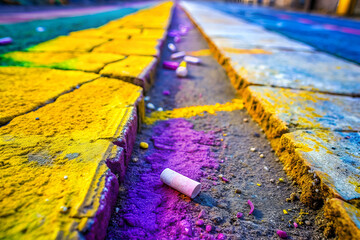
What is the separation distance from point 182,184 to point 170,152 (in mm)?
259

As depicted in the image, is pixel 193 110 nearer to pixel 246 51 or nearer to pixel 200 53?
pixel 246 51

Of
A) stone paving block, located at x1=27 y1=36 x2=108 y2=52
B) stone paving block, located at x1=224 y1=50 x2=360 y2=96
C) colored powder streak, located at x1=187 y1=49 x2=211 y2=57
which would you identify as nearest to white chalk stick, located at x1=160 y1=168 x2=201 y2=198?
stone paving block, located at x1=224 y1=50 x2=360 y2=96

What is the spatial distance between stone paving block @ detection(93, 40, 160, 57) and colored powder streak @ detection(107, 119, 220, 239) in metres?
1.04

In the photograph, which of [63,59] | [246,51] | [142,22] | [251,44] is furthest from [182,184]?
[142,22]

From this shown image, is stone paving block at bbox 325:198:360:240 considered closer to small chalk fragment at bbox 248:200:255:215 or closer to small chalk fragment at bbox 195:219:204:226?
small chalk fragment at bbox 248:200:255:215

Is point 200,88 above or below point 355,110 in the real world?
below

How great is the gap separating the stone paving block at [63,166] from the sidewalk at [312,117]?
0.65 metres

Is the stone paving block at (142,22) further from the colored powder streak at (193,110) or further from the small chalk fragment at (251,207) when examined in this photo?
the small chalk fragment at (251,207)

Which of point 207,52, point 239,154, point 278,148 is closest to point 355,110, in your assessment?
point 278,148

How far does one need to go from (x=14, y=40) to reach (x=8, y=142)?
2146 mm

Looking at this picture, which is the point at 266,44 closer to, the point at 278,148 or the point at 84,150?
the point at 278,148

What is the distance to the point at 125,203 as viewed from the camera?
72cm

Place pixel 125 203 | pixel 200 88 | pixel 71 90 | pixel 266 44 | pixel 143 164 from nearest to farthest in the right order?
pixel 125 203, pixel 143 164, pixel 71 90, pixel 200 88, pixel 266 44

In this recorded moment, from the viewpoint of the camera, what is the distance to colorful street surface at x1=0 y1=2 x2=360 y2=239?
0.59 metres
